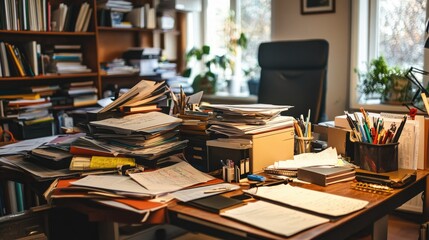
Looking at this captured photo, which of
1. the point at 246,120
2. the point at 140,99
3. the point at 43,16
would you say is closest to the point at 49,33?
the point at 43,16

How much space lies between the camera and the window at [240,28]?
4.41 meters

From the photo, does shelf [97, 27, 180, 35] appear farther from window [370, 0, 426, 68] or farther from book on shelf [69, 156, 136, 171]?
book on shelf [69, 156, 136, 171]

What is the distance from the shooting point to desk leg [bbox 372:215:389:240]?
1530 mm

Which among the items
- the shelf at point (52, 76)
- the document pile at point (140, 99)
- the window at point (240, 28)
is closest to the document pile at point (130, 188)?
the document pile at point (140, 99)

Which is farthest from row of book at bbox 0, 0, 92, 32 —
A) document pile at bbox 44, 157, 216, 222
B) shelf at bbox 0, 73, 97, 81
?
document pile at bbox 44, 157, 216, 222

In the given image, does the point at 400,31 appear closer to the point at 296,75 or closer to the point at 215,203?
the point at 296,75

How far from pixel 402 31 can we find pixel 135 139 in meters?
2.63

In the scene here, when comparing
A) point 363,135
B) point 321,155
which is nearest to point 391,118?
point 363,135

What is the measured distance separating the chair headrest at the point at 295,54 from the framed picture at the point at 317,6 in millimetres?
681

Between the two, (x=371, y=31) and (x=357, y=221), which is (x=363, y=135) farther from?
(x=371, y=31)

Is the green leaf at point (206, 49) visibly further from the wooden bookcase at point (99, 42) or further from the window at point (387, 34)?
the window at point (387, 34)

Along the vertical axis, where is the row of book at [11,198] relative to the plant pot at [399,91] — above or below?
below

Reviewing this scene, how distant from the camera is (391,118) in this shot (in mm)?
1685

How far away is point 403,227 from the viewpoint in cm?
296
